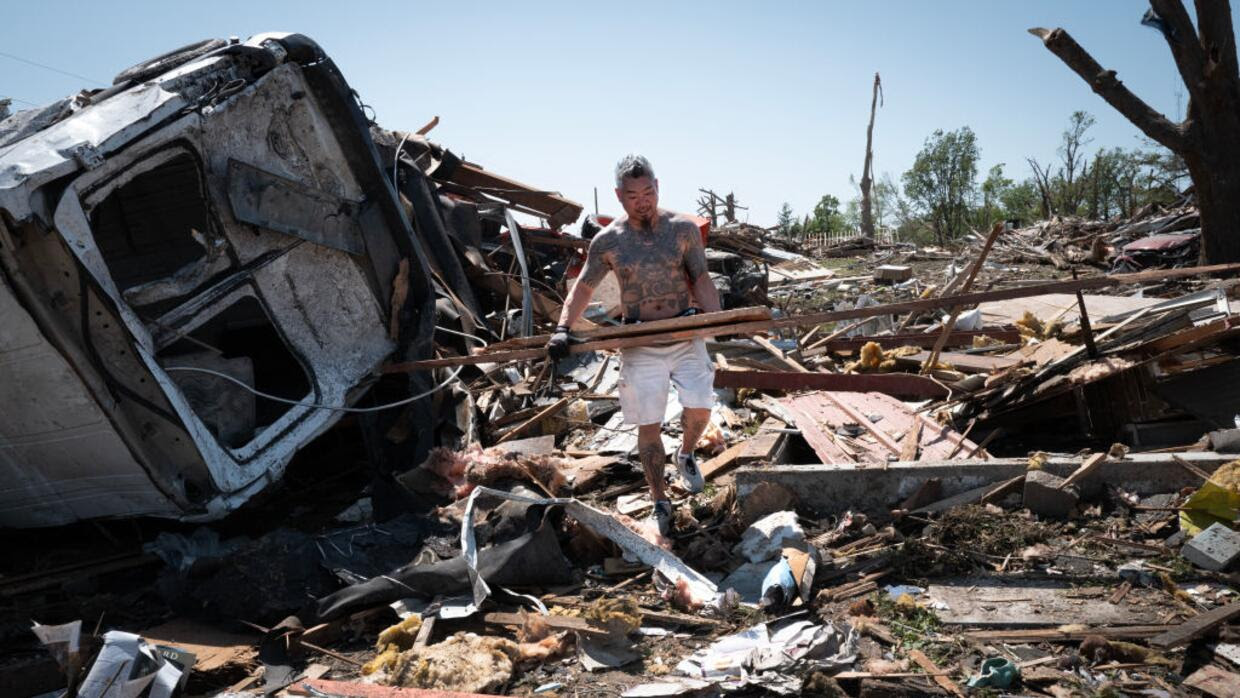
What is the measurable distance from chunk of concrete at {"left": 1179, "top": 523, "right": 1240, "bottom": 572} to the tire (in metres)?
5.77

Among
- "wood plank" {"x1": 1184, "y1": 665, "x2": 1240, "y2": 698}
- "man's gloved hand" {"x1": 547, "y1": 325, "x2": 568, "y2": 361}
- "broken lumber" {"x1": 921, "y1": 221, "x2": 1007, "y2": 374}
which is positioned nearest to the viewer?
"wood plank" {"x1": 1184, "y1": 665, "x2": 1240, "y2": 698}

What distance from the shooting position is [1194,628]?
2990 millimetres

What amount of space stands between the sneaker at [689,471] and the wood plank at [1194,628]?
103 inches

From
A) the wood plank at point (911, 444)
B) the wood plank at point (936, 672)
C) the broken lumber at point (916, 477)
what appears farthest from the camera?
the wood plank at point (911, 444)

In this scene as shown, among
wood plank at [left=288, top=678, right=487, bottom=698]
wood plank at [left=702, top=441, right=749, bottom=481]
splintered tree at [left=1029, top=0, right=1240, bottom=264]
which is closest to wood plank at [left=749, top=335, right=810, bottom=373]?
wood plank at [left=702, top=441, right=749, bottom=481]

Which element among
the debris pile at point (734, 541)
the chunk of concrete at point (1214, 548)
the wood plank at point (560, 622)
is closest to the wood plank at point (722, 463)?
the debris pile at point (734, 541)

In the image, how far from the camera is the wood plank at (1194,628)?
296cm

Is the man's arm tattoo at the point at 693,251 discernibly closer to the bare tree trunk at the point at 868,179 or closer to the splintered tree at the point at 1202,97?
the splintered tree at the point at 1202,97

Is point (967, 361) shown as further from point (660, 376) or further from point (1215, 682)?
point (1215, 682)

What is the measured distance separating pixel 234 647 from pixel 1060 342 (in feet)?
19.4

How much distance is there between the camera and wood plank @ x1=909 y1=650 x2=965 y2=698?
2930 mm

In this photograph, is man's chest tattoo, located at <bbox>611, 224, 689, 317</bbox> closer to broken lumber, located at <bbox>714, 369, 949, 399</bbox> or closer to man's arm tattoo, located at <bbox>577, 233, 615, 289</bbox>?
man's arm tattoo, located at <bbox>577, 233, 615, 289</bbox>

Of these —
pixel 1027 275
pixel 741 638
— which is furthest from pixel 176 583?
pixel 1027 275

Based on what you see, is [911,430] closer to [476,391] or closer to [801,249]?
[476,391]
